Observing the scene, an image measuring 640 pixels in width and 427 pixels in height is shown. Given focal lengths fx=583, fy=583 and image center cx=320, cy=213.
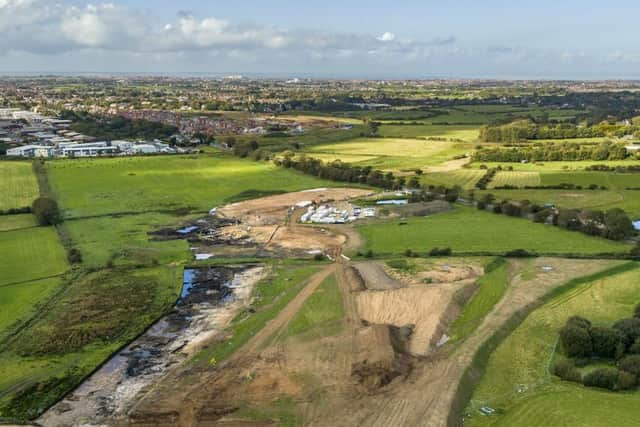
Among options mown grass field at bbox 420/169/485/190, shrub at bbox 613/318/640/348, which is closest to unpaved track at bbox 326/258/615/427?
shrub at bbox 613/318/640/348

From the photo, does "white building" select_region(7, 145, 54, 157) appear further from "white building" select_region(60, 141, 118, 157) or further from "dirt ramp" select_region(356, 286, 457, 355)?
"dirt ramp" select_region(356, 286, 457, 355)

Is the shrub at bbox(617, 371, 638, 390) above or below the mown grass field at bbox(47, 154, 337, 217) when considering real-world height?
below

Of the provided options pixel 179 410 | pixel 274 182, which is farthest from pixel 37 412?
pixel 274 182

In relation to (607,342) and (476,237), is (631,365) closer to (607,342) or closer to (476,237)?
(607,342)

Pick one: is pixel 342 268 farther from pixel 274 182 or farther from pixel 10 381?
pixel 274 182

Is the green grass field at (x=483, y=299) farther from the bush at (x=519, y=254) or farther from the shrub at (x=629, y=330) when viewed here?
the shrub at (x=629, y=330)

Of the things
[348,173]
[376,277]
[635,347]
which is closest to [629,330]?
[635,347]
